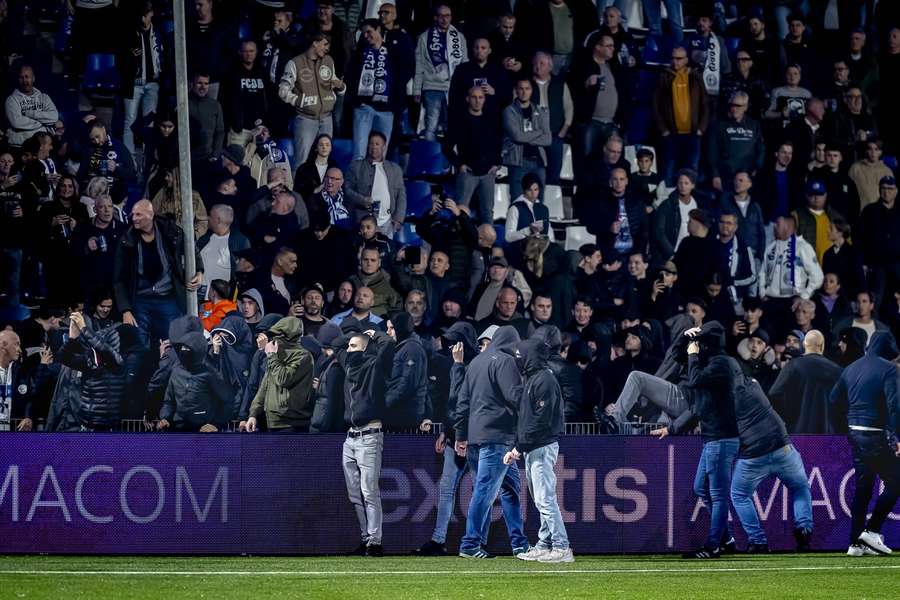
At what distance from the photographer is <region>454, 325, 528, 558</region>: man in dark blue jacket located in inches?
572

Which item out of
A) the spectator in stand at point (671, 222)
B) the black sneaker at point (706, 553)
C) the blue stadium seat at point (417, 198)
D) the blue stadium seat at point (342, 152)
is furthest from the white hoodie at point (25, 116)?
the black sneaker at point (706, 553)

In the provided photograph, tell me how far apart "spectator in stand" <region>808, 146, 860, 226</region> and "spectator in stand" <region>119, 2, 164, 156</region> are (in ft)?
27.1

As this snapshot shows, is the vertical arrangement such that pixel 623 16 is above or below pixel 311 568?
above

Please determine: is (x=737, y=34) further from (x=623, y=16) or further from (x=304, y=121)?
(x=304, y=121)

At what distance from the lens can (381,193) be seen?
19.3 metres

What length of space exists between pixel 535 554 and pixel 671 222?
672cm

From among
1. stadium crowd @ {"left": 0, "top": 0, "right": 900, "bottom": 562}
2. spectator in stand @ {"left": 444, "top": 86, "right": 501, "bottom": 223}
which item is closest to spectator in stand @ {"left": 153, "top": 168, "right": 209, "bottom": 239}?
stadium crowd @ {"left": 0, "top": 0, "right": 900, "bottom": 562}

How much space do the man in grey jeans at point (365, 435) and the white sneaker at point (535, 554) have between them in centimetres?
134

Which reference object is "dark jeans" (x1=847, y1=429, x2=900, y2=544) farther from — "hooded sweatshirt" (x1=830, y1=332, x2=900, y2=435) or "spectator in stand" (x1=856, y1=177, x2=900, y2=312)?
"spectator in stand" (x1=856, y1=177, x2=900, y2=312)

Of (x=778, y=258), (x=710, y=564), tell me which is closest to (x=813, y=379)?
(x=710, y=564)

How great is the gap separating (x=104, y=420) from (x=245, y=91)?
5402 millimetres

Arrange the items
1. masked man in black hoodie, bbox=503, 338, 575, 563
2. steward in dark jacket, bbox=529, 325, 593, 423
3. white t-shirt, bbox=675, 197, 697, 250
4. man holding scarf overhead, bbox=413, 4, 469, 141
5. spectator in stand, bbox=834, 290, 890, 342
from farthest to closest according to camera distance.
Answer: man holding scarf overhead, bbox=413, 4, 469, 141, white t-shirt, bbox=675, 197, 697, 250, spectator in stand, bbox=834, 290, 890, 342, steward in dark jacket, bbox=529, 325, 593, 423, masked man in black hoodie, bbox=503, 338, 575, 563

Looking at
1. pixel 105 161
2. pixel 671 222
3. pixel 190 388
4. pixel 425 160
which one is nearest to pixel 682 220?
pixel 671 222

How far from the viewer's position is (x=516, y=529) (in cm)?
1480
